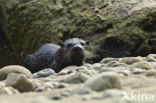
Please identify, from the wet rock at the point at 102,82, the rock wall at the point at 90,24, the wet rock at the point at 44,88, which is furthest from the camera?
the rock wall at the point at 90,24

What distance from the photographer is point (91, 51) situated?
7922mm

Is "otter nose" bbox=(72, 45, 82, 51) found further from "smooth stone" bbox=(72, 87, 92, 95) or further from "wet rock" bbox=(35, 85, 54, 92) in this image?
"smooth stone" bbox=(72, 87, 92, 95)

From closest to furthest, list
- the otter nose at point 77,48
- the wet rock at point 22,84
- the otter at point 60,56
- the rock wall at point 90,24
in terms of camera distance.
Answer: the wet rock at point 22,84, the otter nose at point 77,48, the otter at point 60,56, the rock wall at point 90,24

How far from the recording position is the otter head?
6887 millimetres

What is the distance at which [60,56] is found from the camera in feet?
24.5

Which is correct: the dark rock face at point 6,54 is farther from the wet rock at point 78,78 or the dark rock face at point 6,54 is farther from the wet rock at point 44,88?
the wet rock at point 44,88

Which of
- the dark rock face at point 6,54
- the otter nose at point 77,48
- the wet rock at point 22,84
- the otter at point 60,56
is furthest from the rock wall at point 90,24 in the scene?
the wet rock at point 22,84

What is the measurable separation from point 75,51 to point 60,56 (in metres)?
0.65

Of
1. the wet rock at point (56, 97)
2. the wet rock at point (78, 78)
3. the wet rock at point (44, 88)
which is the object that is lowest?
the wet rock at point (78, 78)

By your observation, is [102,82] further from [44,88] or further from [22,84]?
[22,84]

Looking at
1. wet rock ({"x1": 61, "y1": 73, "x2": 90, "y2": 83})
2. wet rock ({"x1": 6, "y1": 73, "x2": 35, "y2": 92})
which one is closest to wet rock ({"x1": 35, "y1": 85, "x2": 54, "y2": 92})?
wet rock ({"x1": 6, "y1": 73, "x2": 35, "y2": 92})

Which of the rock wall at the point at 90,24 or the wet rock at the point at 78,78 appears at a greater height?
the wet rock at the point at 78,78

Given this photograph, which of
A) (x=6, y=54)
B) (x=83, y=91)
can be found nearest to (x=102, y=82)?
(x=83, y=91)

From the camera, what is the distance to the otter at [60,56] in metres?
6.97
